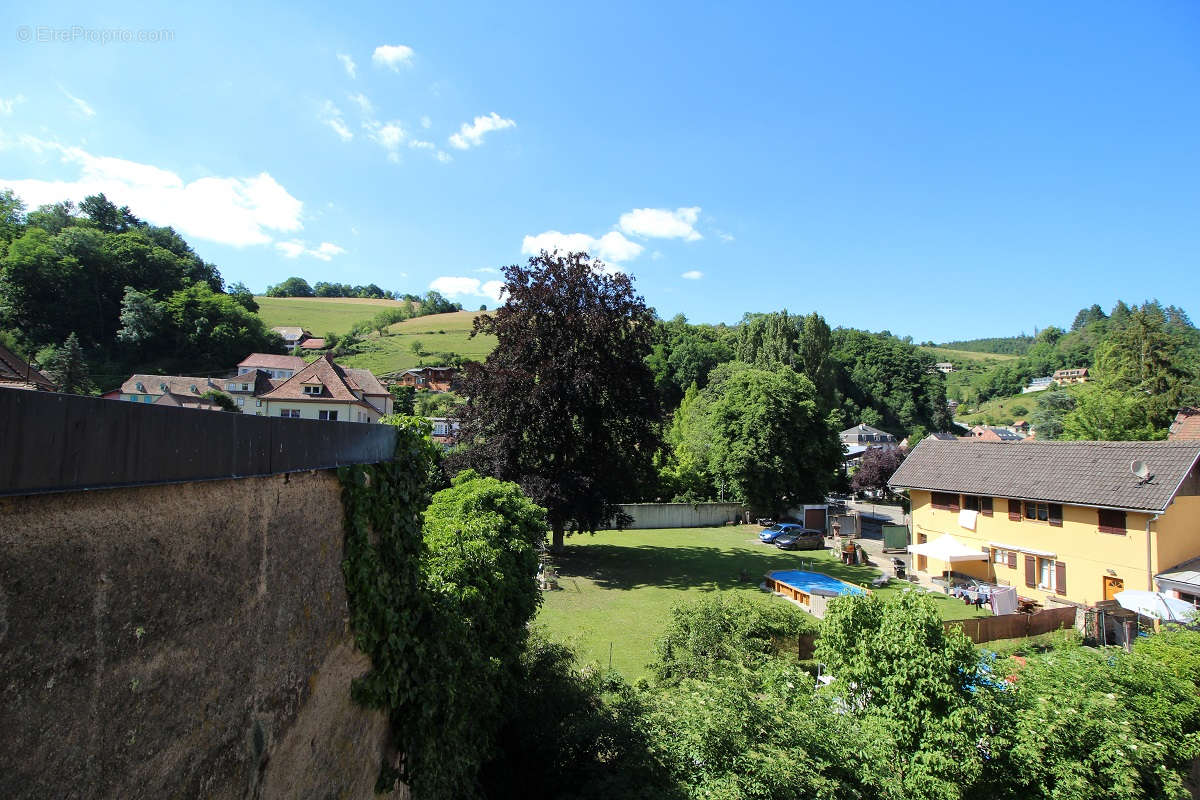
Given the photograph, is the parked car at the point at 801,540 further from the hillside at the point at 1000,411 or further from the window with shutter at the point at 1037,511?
the hillside at the point at 1000,411

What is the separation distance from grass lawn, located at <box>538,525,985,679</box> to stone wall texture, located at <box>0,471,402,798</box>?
782 centimetres

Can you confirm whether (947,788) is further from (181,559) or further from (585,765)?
(181,559)

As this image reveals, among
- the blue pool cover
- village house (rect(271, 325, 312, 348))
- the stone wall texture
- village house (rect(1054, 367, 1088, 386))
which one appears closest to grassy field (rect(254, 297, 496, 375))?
village house (rect(271, 325, 312, 348))

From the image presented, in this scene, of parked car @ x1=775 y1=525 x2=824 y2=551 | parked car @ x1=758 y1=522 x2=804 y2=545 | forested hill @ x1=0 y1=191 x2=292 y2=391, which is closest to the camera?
parked car @ x1=775 y1=525 x2=824 y2=551

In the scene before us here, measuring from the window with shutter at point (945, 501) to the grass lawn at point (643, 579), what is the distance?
4.27 metres

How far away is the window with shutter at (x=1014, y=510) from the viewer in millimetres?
22062

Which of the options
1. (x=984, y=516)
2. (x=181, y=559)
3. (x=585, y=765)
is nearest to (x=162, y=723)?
(x=181, y=559)

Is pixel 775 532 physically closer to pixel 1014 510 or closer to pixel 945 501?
pixel 945 501

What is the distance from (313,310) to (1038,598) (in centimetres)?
11453

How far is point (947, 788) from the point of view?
7605 millimetres

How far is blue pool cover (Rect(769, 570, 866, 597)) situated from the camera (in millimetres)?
18609

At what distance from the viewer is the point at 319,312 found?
4215 inches

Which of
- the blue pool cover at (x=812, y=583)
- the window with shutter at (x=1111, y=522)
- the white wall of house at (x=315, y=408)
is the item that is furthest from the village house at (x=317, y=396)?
the window with shutter at (x=1111, y=522)

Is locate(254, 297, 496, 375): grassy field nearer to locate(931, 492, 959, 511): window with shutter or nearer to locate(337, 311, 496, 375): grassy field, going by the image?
locate(337, 311, 496, 375): grassy field
